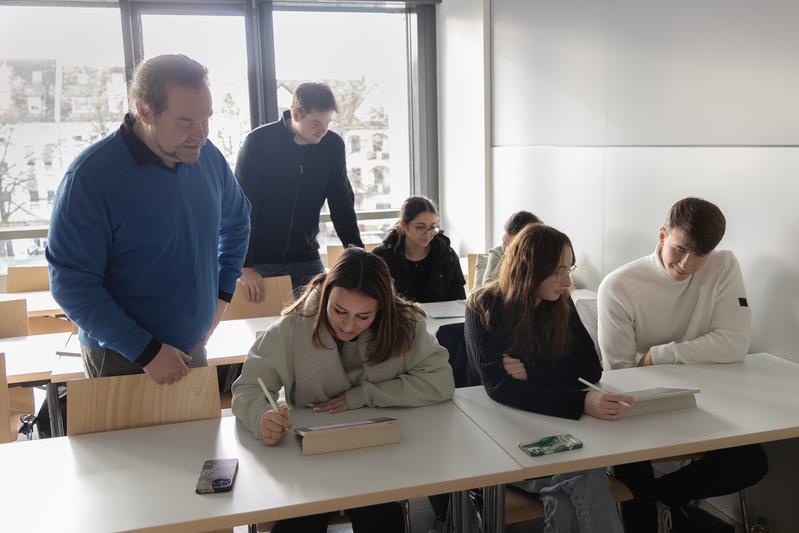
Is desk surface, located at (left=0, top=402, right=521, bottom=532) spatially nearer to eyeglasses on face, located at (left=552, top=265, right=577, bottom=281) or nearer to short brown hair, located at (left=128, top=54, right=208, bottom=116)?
eyeglasses on face, located at (left=552, top=265, right=577, bottom=281)

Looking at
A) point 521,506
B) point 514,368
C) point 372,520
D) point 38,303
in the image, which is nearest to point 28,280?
point 38,303

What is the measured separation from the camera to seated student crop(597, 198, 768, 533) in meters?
2.46

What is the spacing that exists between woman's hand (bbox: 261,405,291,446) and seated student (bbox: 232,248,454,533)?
125 millimetres

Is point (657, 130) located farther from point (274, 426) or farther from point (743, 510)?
point (274, 426)

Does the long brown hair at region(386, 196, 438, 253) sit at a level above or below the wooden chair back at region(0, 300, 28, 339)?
above

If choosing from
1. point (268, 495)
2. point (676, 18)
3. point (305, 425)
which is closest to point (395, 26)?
point (676, 18)

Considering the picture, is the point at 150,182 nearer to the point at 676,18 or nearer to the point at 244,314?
the point at 244,314

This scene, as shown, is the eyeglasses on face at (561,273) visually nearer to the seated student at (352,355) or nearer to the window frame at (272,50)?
the seated student at (352,355)

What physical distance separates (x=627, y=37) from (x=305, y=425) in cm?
261

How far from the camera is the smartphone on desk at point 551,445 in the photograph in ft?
6.17

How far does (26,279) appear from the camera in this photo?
4629 millimetres

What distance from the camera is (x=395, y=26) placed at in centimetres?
623

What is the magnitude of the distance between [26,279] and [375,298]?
3328 mm

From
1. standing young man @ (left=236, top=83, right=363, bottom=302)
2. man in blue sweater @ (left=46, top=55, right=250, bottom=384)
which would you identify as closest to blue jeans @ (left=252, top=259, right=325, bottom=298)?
standing young man @ (left=236, top=83, right=363, bottom=302)
